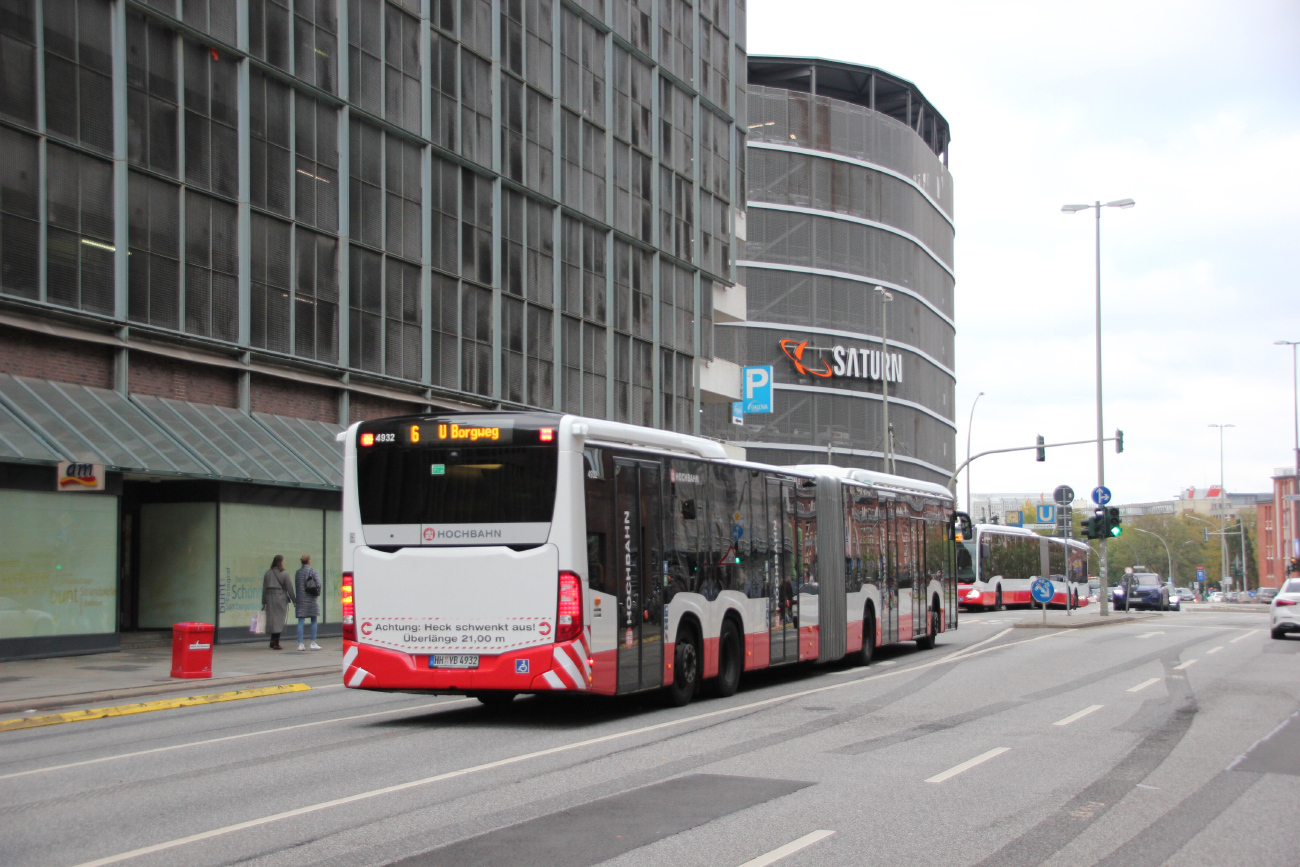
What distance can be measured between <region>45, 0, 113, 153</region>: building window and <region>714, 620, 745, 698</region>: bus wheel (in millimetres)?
15492

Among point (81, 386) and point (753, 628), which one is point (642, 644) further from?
point (81, 386)

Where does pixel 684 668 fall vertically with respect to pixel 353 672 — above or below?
below

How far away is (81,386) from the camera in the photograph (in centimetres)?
2388

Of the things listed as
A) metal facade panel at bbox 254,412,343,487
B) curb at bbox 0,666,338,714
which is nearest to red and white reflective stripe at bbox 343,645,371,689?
curb at bbox 0,666,338,714

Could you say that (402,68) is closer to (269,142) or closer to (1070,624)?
(269,142)

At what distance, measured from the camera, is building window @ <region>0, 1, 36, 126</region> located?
885 inches

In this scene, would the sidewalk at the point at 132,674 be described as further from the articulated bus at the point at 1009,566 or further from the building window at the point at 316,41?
the articulated bus at the point at 1009,566

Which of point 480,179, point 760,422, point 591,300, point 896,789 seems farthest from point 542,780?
point 760,422

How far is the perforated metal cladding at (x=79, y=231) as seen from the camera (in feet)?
76.3

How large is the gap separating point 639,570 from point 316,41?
20645mm

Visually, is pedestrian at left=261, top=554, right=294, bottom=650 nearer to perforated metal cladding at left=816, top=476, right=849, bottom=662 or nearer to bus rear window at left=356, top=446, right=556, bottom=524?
perforated metal cladding at left=816, top=476, right=849, bottom=662

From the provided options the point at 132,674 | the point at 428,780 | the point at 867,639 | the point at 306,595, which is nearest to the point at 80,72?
the point at 306,595

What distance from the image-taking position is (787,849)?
7.34 m

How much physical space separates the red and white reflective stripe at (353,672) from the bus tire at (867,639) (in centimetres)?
1066
